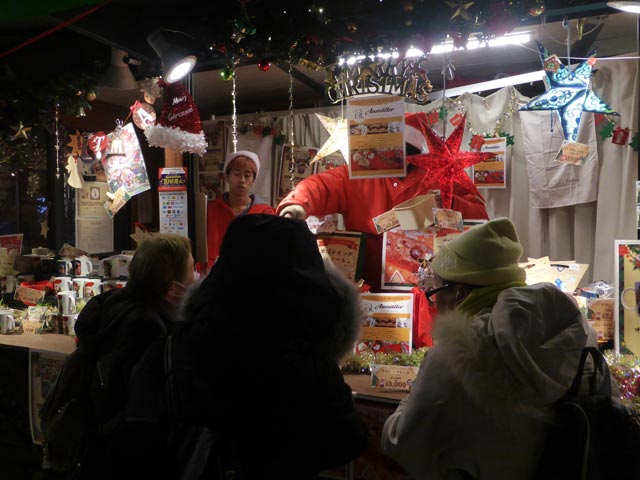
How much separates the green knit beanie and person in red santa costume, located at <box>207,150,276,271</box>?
1701 mm

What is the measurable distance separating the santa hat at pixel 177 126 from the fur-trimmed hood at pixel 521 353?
2056 millimetres

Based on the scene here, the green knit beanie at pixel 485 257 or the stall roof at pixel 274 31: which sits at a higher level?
the stall roof at pixel 274 31

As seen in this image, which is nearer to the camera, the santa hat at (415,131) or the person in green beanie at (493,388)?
the person in green beanie at (493,388)

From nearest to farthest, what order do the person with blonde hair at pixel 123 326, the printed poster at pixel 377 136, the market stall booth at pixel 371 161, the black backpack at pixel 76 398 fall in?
the person with blonde hair at pixel 123 326, the black backpack at pixel 76 398, the market stall booth at pixel 371 161, the printed poster at pixel 377 136

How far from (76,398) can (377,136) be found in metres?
1.76

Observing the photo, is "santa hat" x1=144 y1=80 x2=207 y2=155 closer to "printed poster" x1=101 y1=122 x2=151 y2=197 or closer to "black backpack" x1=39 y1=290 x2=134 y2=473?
"printed poster" x1=101 y1=122 x2=151 y2=197

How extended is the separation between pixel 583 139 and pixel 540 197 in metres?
0.49

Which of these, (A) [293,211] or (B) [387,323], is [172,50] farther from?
(B) [387,323]

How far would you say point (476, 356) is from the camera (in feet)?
4.25

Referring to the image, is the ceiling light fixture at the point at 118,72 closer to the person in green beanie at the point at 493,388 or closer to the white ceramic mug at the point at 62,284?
the white ceramic mug at the point at 62,284

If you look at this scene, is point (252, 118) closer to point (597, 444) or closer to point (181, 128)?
point (181, 128)

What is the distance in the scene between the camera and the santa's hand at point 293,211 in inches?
108

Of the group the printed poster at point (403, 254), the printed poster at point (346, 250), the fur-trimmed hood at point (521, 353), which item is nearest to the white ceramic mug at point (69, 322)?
the printed poster at point (346, 250)

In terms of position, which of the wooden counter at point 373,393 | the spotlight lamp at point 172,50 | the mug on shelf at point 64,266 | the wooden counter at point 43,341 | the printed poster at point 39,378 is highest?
the spotlight lamp at point 172,50
